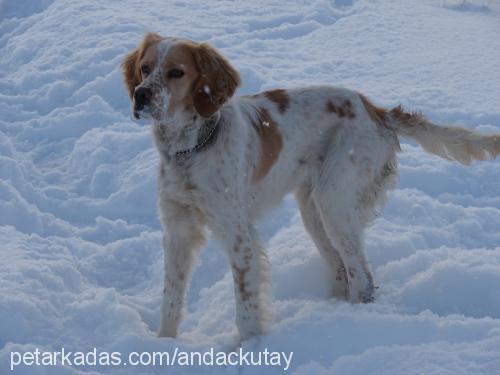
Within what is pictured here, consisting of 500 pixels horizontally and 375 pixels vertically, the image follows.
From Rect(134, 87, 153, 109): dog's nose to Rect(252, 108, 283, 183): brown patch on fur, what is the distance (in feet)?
2.42

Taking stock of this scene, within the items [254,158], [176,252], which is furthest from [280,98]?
[176,252]

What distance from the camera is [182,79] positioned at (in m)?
3.60

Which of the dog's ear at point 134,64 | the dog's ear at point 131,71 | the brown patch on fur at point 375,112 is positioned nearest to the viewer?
the dog's ear at point 134,64

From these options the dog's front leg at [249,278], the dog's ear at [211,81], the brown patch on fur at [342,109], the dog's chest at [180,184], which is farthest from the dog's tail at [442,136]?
the dog's chest at [180,184]

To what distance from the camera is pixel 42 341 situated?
3.41 metres

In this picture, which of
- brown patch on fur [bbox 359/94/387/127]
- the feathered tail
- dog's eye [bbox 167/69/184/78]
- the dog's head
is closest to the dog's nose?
the dog's head

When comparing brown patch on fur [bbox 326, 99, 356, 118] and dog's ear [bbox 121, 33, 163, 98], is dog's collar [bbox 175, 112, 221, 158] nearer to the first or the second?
dog's ear [bbox 121, 33, 163, 98]

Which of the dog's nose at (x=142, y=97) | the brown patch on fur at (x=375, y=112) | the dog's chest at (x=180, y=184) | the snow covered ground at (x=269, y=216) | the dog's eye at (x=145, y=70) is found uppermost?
the dog's eye at (x=145, y=70)

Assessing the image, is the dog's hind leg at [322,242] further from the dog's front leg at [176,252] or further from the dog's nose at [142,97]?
the dog's nose at [142,97]

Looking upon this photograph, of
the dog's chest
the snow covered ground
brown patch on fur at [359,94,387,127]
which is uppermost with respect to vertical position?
brown patch on fur at [359,94,387,127]

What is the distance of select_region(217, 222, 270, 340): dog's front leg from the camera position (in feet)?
12.1

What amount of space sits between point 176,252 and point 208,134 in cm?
74

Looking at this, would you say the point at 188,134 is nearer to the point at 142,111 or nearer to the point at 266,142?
the point at 142,111

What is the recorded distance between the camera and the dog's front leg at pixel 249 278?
3684mm
